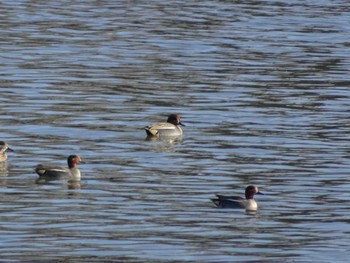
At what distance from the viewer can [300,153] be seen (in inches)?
1070

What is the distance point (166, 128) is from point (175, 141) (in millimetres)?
337

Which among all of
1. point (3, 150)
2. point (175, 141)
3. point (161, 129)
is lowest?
point (175, 141)

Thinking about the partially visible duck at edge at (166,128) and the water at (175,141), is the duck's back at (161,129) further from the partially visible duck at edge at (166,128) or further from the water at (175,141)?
the water at (175,141)

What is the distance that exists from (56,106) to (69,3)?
27.2m

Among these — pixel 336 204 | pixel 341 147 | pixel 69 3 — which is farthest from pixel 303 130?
pixel 69 3

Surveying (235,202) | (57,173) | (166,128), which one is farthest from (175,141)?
(235,202)

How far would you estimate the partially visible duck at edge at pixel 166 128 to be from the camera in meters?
28.9

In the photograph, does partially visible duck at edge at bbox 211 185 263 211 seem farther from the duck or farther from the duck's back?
the duck's back

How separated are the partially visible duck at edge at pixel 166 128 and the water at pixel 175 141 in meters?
0.26

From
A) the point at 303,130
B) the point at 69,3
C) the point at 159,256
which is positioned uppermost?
the point at 159,256

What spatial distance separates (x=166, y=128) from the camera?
1141 inches

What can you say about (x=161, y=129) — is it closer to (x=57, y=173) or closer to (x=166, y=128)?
(x=166, y=128)

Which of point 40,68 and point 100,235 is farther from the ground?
point 100,235

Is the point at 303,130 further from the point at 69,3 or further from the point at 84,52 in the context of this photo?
the point at 69,3
